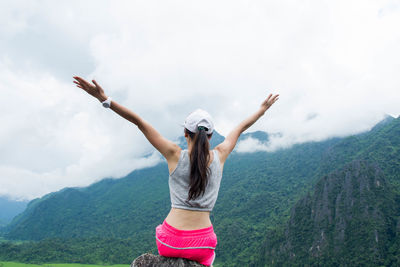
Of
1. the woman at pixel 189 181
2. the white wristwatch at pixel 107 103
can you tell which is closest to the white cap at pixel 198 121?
the woman at pixel 189 181

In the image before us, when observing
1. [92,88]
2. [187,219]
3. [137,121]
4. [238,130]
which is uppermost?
[92,88]

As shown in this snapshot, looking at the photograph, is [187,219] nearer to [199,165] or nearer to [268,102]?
[199,165]

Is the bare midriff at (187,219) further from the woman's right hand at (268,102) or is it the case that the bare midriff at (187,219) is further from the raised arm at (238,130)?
the woman's right hand at (268,102)

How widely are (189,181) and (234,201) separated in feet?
367

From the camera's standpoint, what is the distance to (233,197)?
112875 millimetres

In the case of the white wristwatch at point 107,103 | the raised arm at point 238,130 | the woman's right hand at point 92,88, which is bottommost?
the raised arm at point 238,130

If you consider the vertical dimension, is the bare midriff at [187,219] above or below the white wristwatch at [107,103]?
below

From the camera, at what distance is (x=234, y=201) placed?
360ft

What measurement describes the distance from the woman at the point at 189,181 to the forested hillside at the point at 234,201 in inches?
2484

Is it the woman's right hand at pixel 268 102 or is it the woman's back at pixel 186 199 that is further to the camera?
the woman's right hand at pixel 268 102

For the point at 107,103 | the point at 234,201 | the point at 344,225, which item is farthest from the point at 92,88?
the point at 234,201

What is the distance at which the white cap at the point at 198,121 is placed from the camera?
2074 mm

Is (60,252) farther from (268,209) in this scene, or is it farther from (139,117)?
(139,117)

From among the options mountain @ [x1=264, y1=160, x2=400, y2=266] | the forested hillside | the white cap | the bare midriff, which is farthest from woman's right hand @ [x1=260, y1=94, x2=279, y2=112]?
the forested hillside
